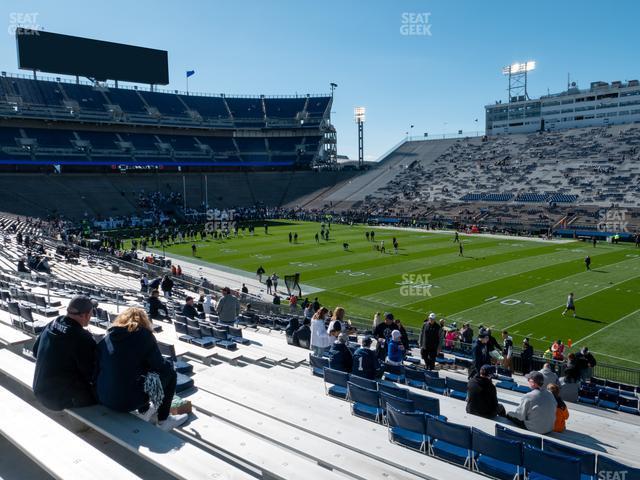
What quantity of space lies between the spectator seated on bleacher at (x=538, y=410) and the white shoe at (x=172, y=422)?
3983 millimetres

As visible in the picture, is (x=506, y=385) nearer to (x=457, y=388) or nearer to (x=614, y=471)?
(x=457, y=388)

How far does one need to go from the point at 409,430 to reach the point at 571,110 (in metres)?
87.1

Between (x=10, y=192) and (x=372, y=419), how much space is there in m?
59.8

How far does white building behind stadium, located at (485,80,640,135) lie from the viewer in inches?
2977

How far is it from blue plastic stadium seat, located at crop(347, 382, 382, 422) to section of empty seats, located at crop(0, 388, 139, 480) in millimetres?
3491

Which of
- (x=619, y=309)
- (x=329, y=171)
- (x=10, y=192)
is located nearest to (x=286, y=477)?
(x=619, y=309)

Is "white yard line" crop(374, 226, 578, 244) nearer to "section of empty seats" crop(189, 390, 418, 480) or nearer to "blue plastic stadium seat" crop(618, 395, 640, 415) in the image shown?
"blue plastic stadium seat" crop(618, 395, 640, 415)

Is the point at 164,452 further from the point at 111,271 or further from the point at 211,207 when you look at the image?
the point at 211,207

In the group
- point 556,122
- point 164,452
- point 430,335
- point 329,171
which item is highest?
point 556,122

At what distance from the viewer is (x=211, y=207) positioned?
2662 inches

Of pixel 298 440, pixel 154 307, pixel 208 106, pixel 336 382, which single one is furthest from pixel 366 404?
pixel 208 106

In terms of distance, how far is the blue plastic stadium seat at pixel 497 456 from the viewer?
4926mm

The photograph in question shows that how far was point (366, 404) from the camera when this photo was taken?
6.46 m

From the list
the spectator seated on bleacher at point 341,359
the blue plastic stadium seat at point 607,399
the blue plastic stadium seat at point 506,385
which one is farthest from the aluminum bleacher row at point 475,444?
the blue plastic stadium seat at point 607,399
